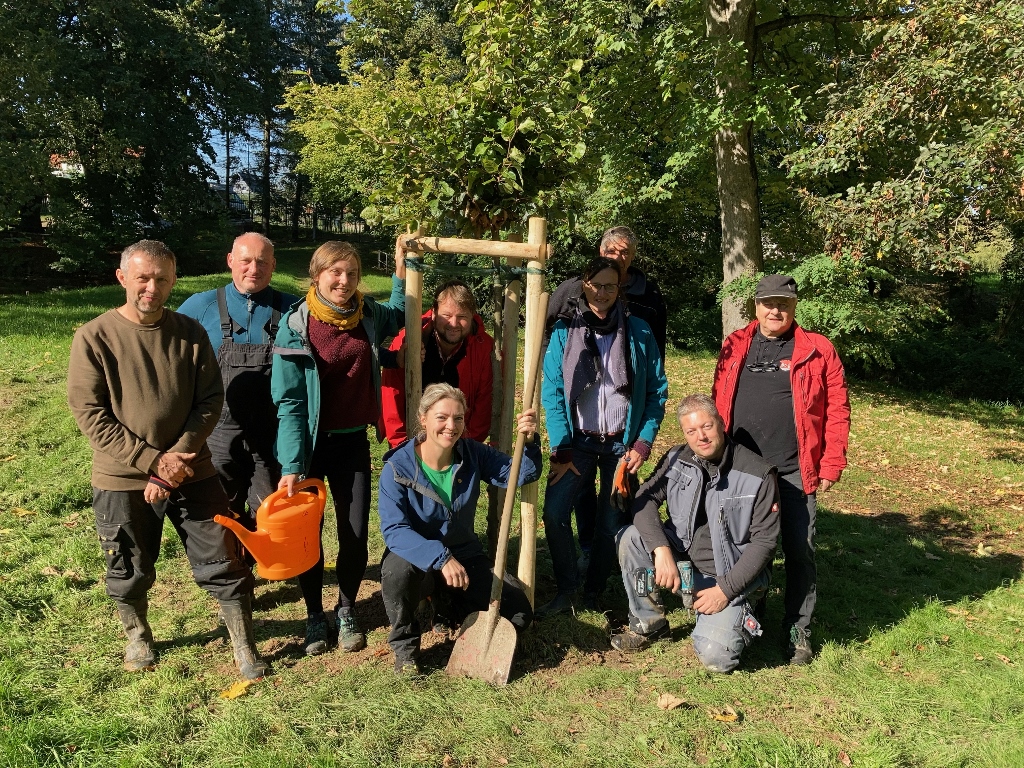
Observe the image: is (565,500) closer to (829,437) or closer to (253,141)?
(829,437)

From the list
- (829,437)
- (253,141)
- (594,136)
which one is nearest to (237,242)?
(829,437)

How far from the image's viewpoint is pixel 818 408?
3938 mm

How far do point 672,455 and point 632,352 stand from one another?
65 centimetres

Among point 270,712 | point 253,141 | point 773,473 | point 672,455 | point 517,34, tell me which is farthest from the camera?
point 253,141

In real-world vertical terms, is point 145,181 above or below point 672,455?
above

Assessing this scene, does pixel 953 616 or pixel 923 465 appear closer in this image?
pixel 953 616

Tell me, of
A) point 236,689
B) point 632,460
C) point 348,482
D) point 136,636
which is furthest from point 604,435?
point 136,636

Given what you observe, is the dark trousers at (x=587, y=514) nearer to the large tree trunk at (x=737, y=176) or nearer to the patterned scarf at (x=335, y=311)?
the patterned scarf at (x=335, y=311)

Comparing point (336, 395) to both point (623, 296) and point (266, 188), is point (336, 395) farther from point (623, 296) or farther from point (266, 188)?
point (266, 188)

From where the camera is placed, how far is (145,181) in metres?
23.7

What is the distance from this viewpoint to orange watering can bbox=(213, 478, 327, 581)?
351 centimetres

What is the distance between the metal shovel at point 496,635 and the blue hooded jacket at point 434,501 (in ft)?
0.56

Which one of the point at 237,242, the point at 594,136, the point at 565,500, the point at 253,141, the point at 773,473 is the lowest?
the point at 565,500

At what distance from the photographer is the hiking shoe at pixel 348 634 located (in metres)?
3.92
